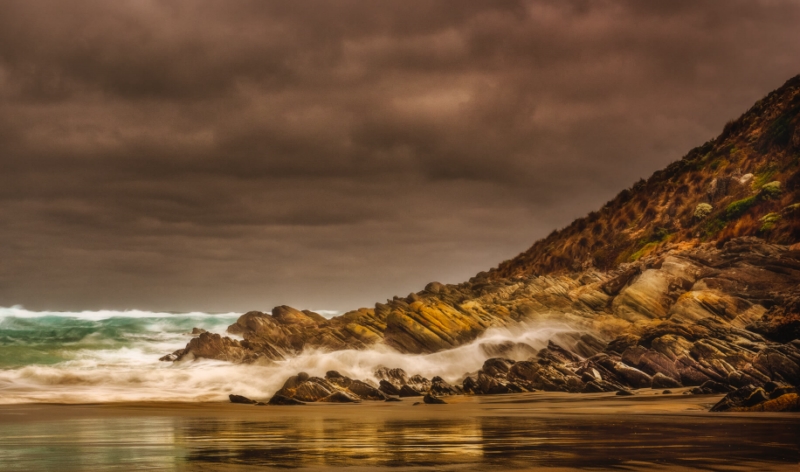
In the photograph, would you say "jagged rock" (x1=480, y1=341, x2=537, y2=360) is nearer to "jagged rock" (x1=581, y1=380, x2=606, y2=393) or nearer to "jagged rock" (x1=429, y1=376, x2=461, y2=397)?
"jagged rock" (x1=429, y1=376, x2=461, y2=397)

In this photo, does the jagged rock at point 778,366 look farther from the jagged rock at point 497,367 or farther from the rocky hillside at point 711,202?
the rocky hillside at point 711,202

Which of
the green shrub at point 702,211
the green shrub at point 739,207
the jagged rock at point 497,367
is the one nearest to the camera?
the jagged rock at point 497,367

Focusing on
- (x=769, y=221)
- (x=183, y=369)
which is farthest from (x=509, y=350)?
(x=769, y=221)

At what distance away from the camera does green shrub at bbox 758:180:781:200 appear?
61.9 meters

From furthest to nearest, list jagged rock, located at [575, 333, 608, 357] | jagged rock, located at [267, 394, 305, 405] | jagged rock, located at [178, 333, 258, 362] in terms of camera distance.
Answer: jagged rock, located at [178, 333, 258, 362]
jagged rock, located at [575, 333, 608, 357]
jagged rock, located at [267, 394, 305, 405]

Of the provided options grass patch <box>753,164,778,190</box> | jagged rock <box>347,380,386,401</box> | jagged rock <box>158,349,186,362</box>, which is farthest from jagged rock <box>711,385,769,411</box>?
grass patch <box>753,164,778,190</box>

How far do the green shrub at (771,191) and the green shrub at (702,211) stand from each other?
18.5 feet

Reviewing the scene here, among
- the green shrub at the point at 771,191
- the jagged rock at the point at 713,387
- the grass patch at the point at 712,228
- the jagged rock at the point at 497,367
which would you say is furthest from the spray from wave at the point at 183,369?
the green shrub at the point at 771,191

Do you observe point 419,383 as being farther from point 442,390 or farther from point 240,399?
point 240,399

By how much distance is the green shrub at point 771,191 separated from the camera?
203ft

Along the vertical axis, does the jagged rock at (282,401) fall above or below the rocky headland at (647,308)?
below

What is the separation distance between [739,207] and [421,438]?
54.2 meters

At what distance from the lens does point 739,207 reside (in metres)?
64.6

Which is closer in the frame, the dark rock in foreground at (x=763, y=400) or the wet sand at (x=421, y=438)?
the wet sand at (x=421, y=438)
